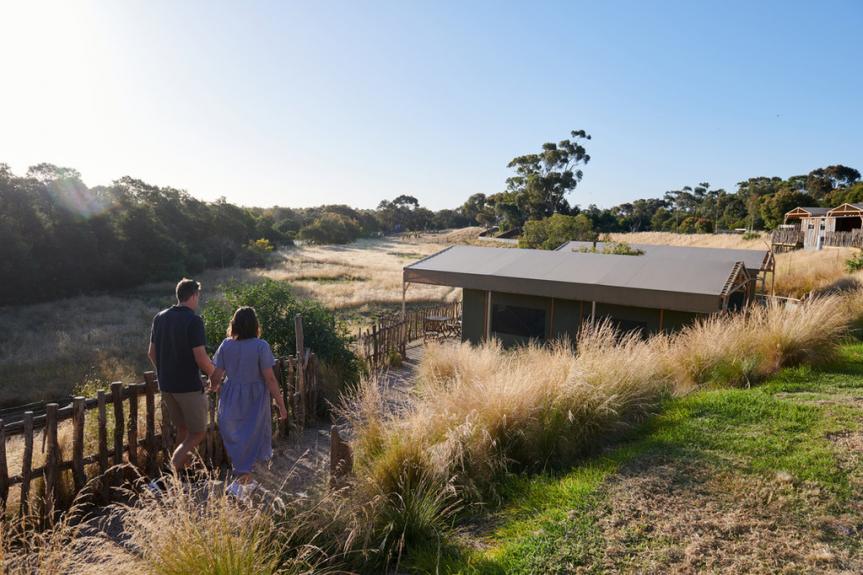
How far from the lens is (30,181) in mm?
27531

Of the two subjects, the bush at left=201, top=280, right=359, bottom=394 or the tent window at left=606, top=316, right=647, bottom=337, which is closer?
the bush at left=201, top=280, right=359, bottom=394

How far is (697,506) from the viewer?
3355mm

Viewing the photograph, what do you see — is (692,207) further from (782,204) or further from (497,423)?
(497,423)

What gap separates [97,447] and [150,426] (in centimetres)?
50

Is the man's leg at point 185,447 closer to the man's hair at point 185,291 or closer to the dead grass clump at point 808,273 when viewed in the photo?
the man's hair at point 185,291

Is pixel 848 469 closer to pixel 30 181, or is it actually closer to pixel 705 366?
pixel 705 366

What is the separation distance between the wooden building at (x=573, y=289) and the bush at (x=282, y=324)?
13.4ft

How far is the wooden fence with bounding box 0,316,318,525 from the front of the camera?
425 centimetres

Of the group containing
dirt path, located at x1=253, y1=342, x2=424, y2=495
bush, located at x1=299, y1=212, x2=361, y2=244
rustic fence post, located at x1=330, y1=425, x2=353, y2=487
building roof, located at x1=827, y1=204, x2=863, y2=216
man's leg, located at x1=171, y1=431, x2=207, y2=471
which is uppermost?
building roof, located at x1=827, y1=204, x2=863, y2=216

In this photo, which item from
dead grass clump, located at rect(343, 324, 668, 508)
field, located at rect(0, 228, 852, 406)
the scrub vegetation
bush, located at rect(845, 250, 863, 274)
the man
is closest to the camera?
the scrub vegetation

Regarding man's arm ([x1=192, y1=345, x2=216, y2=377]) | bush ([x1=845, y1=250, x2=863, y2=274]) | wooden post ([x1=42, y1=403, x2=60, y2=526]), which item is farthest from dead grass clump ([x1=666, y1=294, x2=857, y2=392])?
bush ([x1=845, y1=250, x2=863, y2=274])

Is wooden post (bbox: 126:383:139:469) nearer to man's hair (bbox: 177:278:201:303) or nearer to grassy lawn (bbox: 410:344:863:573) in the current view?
man's hair (bbox: 177:278:201:303)

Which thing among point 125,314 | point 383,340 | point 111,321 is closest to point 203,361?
point 383,340

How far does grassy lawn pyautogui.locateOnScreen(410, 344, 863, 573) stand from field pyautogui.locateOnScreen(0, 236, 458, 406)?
352 inches
